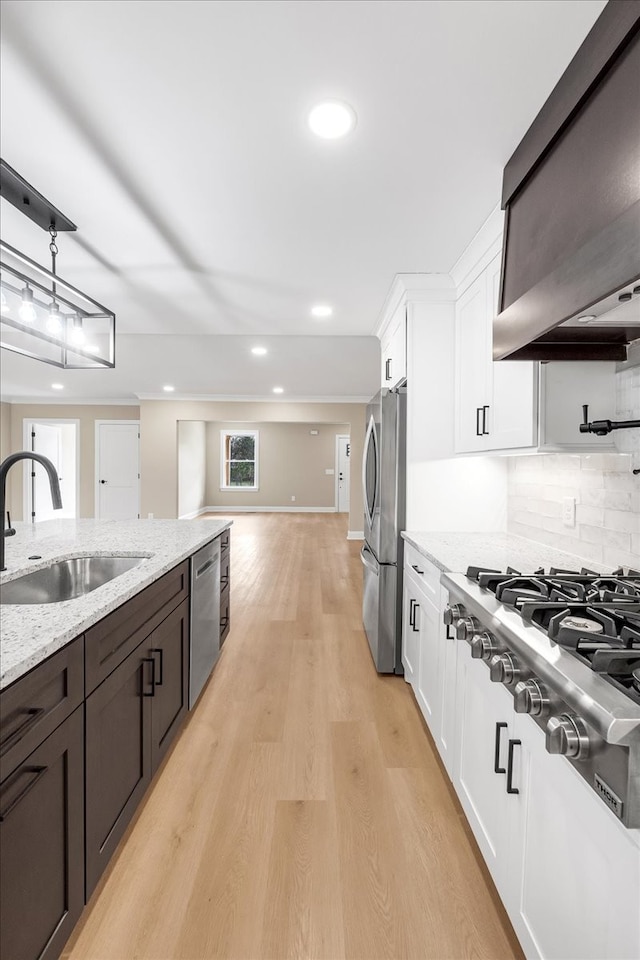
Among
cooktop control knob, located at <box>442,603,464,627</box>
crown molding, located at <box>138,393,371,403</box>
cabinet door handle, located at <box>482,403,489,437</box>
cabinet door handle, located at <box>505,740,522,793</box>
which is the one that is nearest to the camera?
cabinet door handle, located at <box>505,740,522,793</box>

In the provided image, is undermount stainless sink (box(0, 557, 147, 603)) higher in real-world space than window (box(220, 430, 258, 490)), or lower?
lower

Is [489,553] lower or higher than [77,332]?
lower

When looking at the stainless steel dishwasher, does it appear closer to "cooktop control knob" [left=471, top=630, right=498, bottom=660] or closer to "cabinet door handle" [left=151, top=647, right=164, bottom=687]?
"cabinet door handle" [left=151, top=647, right=164, bottom=687]

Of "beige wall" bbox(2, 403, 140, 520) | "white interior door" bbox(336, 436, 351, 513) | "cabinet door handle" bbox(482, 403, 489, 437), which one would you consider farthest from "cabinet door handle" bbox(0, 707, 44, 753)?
"white interior door" bbox(336, 436, 351, 513)

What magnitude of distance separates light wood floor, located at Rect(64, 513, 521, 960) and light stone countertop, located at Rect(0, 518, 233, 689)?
0.90m

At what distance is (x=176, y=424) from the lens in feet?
28.2

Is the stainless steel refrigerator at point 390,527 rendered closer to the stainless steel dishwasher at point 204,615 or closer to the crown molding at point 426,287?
the crown molding at point 426,287

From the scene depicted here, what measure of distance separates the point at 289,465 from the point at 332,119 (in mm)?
10560

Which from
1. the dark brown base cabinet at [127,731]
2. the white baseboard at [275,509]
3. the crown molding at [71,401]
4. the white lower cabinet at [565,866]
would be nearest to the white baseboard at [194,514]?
the white baseboard at [275,509]

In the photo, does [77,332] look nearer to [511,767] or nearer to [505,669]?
[505,669]

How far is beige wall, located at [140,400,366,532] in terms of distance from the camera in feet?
28.0

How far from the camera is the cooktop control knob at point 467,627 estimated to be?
5.01ft

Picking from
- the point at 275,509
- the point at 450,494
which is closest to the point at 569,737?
the point at 450,494

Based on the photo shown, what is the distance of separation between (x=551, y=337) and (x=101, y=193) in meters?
1.98
